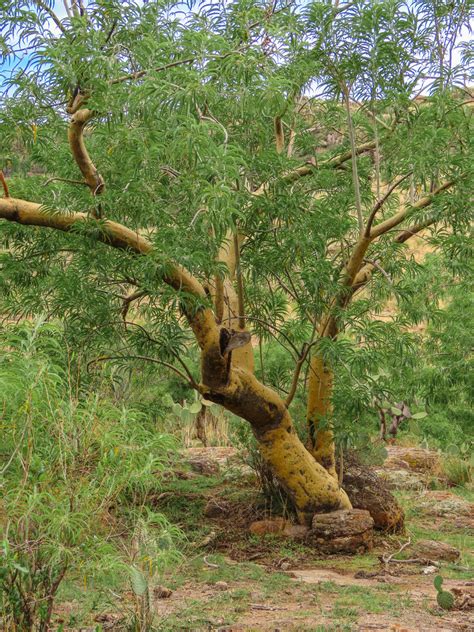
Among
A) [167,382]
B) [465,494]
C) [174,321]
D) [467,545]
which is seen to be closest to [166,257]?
[174,321]

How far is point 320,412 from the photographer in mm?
9227

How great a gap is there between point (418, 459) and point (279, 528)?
6.91m

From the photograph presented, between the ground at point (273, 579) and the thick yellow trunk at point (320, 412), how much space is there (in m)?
0.83

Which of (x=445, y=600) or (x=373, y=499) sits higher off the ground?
(x=373, y=499)

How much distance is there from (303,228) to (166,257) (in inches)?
58.4

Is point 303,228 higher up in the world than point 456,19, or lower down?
lower down

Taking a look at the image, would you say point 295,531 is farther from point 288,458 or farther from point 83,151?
point 83,151

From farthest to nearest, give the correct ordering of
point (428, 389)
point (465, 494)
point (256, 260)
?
point (465, 494) → point (428, 389) → point (256, 260)

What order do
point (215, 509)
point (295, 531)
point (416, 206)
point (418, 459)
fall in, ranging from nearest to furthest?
1. point (416, 206)
2. point (295, 531)
3. point (215, 509)
4. point (418, 459)

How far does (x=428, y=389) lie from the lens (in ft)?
34.0

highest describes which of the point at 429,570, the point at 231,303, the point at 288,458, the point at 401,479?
the point at 231,303

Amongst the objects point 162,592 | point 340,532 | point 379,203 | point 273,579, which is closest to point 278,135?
point 379,203

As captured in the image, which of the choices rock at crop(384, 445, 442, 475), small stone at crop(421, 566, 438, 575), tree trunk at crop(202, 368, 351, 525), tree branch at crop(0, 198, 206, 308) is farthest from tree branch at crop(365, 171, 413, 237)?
rock at crop(384, 445, 442, 475)

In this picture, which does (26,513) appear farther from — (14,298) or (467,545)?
(467,545)
